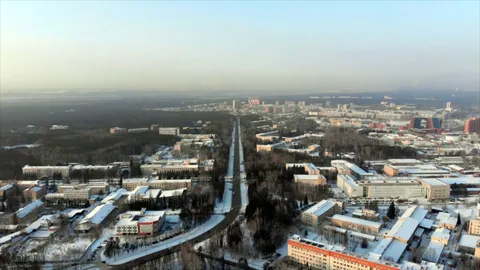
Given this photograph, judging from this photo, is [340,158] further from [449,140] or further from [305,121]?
[305,121]

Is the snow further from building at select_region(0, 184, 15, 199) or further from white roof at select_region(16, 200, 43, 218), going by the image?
building at select_region(0, 184, 15, 199)

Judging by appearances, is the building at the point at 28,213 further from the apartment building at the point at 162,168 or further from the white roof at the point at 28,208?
the apartment building at the point at 162,168

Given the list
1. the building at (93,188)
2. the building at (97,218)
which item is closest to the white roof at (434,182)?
the building at (97,218)

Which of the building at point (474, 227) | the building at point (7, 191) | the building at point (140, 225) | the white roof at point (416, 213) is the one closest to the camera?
the building at point (474, 227)

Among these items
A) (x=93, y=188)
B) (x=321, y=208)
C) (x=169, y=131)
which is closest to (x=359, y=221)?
(x=321, y=208)

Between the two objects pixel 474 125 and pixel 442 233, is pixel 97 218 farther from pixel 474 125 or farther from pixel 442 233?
pixel 474 125
